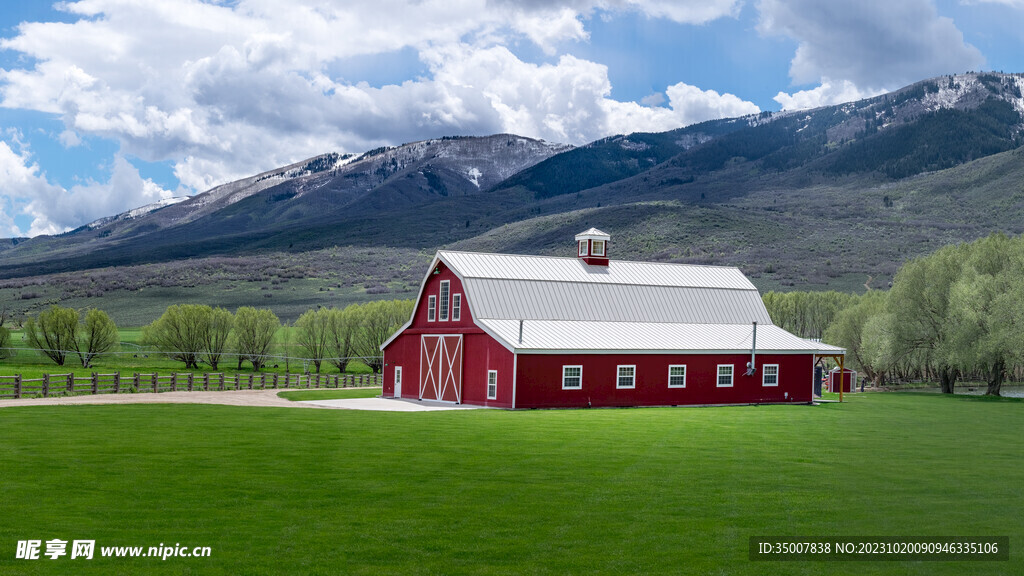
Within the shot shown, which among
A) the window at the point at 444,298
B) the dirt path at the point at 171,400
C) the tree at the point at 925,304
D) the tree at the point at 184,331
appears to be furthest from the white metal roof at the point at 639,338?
the tree at the point at 184,331

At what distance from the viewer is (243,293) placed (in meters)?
139

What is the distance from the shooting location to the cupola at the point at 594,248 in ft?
147

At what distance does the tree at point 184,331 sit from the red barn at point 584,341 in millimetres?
31141

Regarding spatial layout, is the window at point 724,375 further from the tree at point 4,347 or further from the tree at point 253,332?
the tree at point 4,347

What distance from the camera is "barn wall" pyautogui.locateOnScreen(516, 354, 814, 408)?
34.4 m

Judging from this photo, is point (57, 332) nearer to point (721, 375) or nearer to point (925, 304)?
point (721, 375)

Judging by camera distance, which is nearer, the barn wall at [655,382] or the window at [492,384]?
the barn wall at [655,382]

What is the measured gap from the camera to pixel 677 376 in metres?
38.0

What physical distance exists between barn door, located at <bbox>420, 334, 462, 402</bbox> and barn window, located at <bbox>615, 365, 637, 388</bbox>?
645cm

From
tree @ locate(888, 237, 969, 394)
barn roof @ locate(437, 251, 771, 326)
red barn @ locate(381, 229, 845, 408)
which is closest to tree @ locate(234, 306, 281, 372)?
red barn @ locate(381, 229, 845, 408)

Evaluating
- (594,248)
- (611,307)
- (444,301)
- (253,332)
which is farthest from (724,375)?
(253,332)

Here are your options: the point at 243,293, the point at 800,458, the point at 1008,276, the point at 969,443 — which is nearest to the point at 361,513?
the point at 800,458

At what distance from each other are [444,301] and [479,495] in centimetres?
2800

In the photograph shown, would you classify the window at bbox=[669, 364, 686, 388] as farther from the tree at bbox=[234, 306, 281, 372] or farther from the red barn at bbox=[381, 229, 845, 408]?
the tree at bbox=[234, 306, 281, 372]
